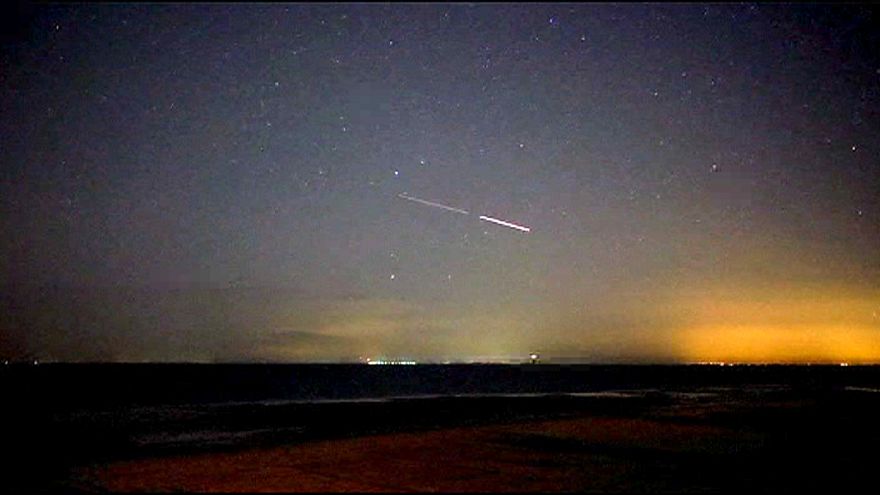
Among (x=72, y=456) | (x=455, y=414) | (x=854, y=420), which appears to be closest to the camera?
(x=72, y=456)

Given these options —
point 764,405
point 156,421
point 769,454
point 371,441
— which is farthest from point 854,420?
point 156,421

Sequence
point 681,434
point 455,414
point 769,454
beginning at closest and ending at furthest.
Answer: point 769,454 < point 681,434 < point 455,414

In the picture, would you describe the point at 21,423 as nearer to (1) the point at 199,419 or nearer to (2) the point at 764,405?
(1) the point at 199,419

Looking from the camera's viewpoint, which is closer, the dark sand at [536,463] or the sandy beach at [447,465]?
the sandy beach at [447,465]

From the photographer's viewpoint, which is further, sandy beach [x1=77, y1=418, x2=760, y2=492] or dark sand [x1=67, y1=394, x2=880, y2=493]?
dark sand [x1=67, y1=394, x2=880, y2=493]

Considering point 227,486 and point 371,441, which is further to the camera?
point 371,441

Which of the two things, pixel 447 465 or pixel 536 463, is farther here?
pixel 536 463

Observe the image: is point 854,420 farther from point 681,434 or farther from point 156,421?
point 156,421
